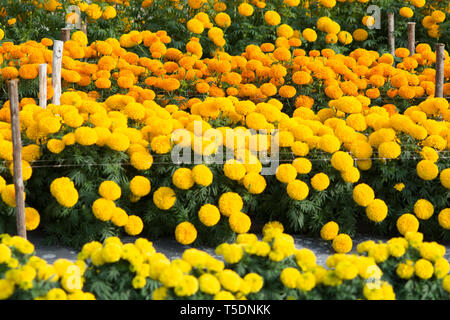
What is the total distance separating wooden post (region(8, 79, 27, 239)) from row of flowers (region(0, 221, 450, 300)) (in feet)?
3.30

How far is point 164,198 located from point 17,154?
0.96 meters

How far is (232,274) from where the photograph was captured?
10.4ft

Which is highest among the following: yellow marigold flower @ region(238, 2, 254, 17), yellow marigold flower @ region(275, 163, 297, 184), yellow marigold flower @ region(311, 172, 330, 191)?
yellow marigold flower @ region(238, 2, 254, 17)

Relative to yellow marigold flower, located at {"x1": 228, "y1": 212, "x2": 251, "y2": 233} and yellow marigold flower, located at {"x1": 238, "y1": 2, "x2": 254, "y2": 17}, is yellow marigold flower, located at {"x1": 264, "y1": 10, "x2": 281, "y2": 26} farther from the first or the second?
yellow marigold flower, located at {"x1": 228, "y1": 212, "x2": 251, "y2": 233}

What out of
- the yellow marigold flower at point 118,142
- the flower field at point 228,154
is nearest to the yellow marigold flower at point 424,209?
the flower field at point 228,154

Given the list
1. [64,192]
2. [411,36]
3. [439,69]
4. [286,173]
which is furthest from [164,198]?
[411,36]

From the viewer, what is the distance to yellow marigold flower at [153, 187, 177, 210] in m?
4.67

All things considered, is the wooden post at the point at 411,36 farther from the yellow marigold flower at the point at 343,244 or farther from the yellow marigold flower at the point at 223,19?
the yellow marigold flower at the point at 343,244

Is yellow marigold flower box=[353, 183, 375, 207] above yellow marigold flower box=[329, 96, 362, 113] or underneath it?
underneath

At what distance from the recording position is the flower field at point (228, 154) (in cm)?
330

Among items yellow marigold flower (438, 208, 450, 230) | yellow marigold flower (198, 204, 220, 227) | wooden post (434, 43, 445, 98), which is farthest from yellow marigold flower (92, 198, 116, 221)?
wooden post (434, 43, 445, 98)
